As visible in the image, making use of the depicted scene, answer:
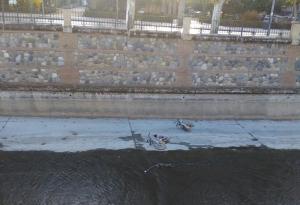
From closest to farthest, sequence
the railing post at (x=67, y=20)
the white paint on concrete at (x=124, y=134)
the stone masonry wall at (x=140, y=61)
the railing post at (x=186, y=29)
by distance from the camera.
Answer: the white paint on concrete at (x=124, y=134) → the railing post at (x=67, y=20) → the stone masonry wall at (x=140, y=61) → the railing post at (x=186, y=29)

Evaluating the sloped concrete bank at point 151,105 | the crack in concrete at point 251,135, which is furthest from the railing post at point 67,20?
the crack in concrete at point 251,135

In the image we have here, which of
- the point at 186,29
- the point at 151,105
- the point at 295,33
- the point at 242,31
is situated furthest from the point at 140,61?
the point at 295,33

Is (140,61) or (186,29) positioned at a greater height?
(186,29)

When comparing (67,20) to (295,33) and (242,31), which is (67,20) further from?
(295,33)

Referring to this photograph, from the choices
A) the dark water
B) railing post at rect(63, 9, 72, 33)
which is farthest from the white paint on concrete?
railing post at rect(63, 9, 72, 33)

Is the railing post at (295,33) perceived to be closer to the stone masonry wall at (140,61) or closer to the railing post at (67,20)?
the stone masonry wall at (140,61)

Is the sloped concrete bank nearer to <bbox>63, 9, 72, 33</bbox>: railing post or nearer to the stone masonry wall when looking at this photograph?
the stone masonry wall

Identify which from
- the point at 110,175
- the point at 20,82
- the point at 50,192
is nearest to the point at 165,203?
the point at 110,175
